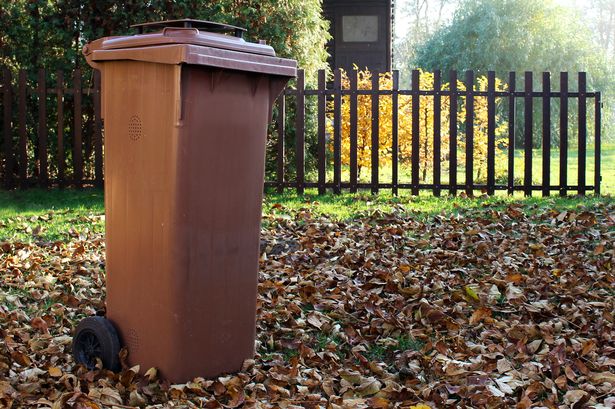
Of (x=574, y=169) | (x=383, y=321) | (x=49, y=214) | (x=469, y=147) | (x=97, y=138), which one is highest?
(x=97, y=138)

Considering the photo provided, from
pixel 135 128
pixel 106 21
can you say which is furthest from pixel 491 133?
pixel 135 128

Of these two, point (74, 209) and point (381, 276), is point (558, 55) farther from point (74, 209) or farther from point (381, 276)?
point (381, 276)

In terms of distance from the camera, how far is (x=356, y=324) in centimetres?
471

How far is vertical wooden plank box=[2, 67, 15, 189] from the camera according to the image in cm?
992

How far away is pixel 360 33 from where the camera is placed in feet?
62.8

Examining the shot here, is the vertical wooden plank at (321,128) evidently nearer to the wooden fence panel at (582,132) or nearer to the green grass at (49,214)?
the green grass at (49,214)

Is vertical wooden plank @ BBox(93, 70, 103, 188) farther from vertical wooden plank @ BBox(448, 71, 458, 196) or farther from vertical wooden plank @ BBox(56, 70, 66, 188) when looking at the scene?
vertical wooden plank @ BBox(448, 71, 458, 196)

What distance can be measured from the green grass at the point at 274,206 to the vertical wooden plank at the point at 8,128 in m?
0.27

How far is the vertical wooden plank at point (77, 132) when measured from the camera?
982 cm

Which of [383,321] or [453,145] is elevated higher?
[453,145]

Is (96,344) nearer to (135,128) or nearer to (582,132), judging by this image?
(135,128)

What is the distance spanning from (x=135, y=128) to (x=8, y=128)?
6.85m

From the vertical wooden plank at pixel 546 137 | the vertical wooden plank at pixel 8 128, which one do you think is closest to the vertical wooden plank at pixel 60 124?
the vertical wooden plank at pixel 8 128

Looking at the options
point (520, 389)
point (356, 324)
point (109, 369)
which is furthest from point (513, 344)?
point (109, 369)
